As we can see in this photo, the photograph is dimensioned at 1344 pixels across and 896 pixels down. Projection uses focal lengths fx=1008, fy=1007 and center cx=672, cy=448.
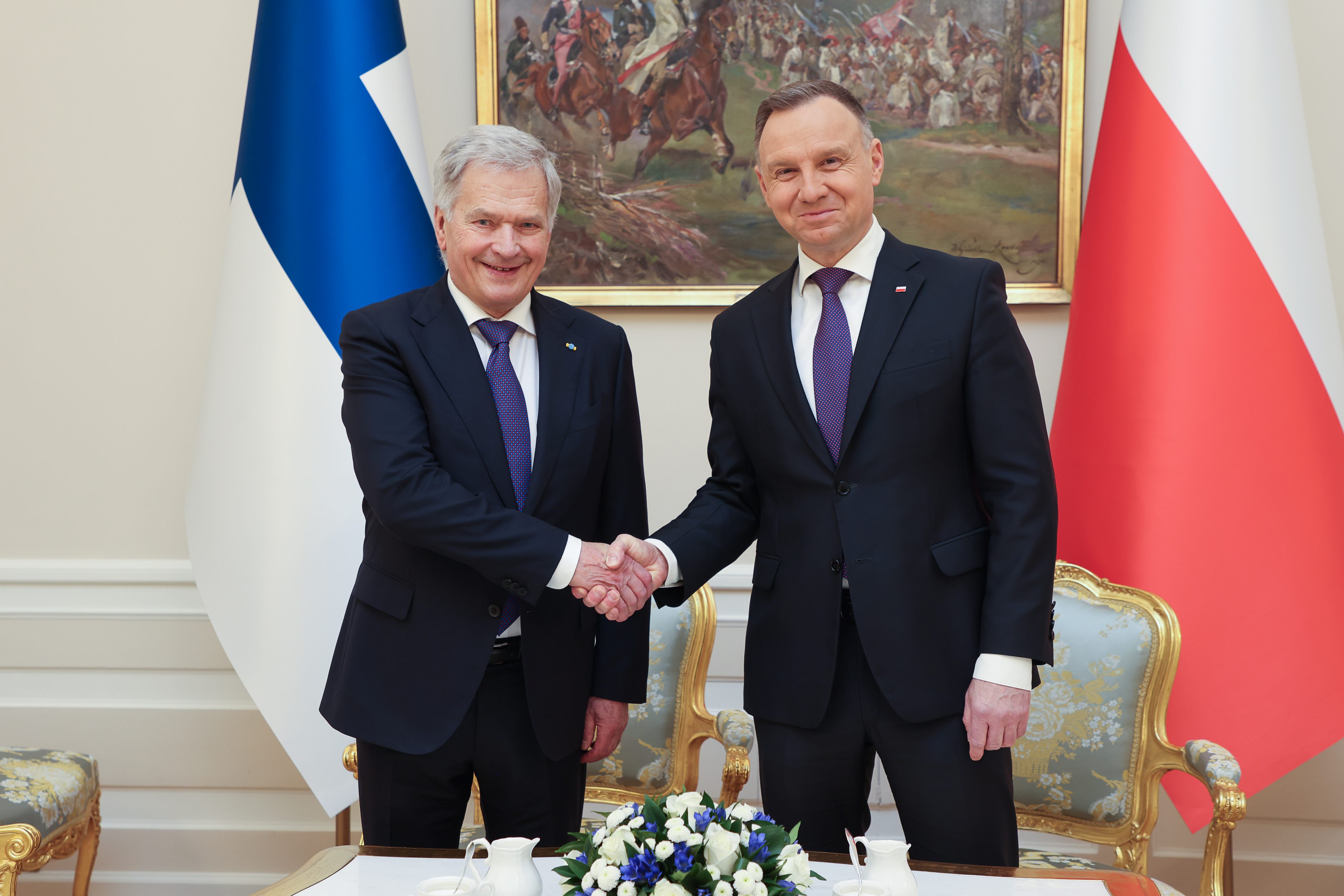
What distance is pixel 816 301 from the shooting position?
1.80 metres

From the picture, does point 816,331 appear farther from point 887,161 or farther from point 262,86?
point 262,86

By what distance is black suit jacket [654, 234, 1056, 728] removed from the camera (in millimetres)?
1629

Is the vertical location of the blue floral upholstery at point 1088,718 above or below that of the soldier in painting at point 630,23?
below

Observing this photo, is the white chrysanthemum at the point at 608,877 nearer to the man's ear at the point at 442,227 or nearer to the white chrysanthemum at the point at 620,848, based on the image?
the white chrysanthemum at the point at 620,848

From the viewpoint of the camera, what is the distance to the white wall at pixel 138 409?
2.98 meters

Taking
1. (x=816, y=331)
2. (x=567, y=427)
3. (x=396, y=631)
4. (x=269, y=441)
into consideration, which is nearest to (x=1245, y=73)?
(x=816, y=331)

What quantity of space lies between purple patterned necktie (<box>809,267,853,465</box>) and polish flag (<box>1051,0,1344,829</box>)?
1.05 meters

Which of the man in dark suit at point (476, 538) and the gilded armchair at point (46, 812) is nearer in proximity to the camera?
the man in dark suit at point (476, 538)

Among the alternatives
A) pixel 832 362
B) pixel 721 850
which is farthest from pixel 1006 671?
pixel 721 850

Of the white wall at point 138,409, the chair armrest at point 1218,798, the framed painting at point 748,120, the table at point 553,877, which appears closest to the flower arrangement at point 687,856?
the table at point 553,877

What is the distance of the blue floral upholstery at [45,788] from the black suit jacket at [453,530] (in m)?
1.11

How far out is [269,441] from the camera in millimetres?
2508

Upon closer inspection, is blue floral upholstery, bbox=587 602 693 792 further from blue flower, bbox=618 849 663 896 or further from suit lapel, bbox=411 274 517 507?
blue flower, bbox=618 849 663 896
